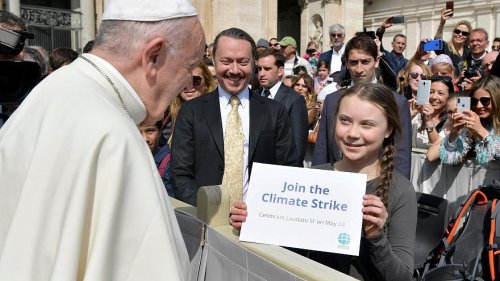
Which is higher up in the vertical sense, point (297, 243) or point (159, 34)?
point (159, 34)

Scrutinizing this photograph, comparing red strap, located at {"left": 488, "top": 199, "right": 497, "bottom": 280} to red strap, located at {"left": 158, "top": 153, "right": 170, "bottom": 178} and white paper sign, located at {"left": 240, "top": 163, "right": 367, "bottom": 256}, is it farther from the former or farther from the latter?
red strap, located at {"left": 158, "top": 153, "right": 170, "bottom": 178}

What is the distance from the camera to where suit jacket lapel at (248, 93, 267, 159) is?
3.69 metres

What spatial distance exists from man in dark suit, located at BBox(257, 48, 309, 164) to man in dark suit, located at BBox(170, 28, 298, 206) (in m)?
1.40

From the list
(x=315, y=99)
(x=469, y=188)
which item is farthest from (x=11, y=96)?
(x=315, y=99)

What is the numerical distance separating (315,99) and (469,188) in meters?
3.05

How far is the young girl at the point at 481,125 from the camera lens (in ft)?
15.0

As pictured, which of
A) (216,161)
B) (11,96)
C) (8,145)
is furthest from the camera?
(216,161)

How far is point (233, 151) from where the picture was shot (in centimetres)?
364

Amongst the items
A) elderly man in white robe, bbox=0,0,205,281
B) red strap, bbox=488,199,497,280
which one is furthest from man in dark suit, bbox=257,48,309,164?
elderly man in white robe, bbox=0,0,205,281

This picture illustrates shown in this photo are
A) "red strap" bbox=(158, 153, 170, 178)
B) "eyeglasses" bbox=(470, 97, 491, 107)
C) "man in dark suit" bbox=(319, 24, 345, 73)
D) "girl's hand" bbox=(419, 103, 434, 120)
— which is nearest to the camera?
"red strap" bbox=(158, 153, 170, 178)

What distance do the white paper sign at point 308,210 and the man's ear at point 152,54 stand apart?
2.14ft

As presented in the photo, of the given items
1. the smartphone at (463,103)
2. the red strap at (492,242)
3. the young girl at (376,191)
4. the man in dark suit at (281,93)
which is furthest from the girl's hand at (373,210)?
the man in dark suit at (281,93)

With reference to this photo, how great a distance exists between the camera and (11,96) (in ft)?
10.0

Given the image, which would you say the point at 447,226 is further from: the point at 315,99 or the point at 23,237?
the point at 315,99
